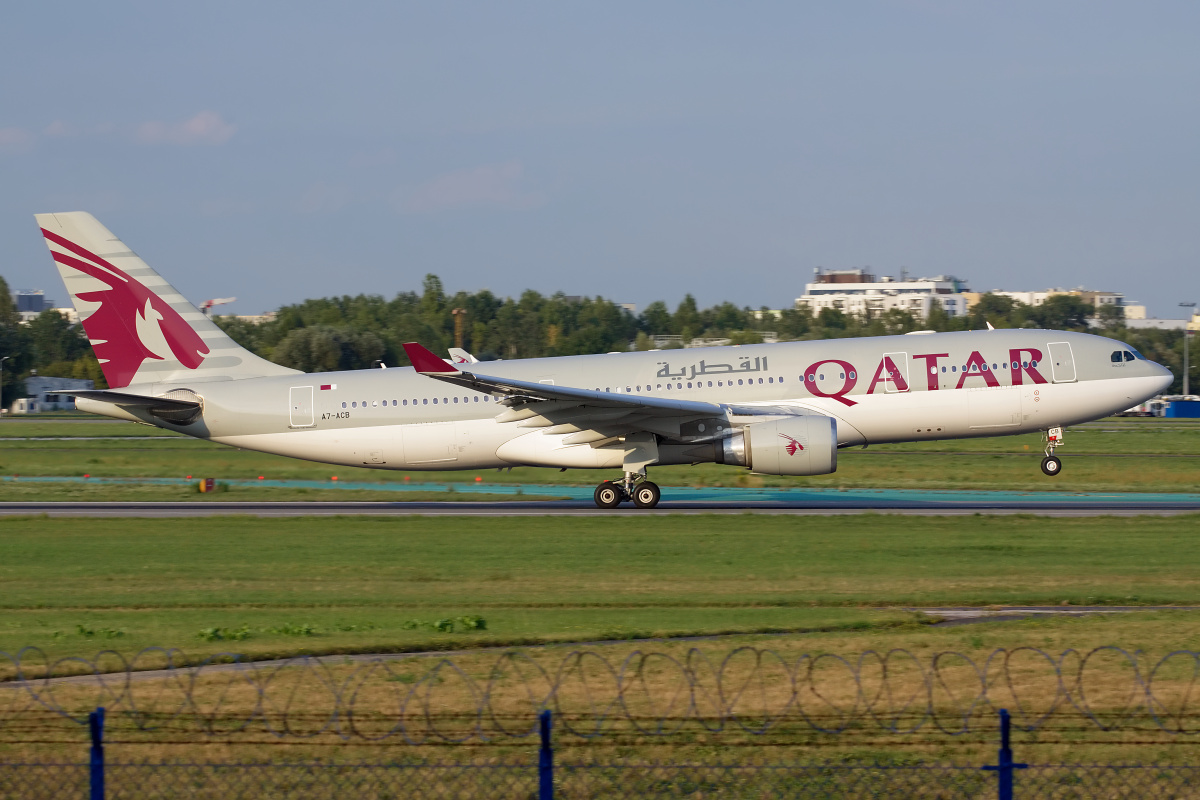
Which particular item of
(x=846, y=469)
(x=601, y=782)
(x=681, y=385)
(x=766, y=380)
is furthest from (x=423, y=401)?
(x=601, y=782)

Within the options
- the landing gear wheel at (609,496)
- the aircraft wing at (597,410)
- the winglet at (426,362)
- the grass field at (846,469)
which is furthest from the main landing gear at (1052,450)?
the winglet at (426,362)

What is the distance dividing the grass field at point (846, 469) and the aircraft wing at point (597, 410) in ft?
25.2

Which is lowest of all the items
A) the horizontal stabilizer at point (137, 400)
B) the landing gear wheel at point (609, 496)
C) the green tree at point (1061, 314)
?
the landing gear wheel at point (609, 496)

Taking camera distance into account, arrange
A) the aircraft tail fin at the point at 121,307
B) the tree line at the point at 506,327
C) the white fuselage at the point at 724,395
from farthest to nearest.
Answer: the tree line at the point at 506,327, the aircraft tail fin at the point at 121,307, the white fuselage at the point at 724,395

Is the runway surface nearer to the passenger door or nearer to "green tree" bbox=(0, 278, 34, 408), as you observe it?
the passenger door

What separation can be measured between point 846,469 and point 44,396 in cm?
10577

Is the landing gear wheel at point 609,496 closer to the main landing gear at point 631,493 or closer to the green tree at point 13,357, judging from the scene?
the main landing gear at point 631,493

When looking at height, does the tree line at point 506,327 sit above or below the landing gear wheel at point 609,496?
above

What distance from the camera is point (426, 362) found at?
27.2 m

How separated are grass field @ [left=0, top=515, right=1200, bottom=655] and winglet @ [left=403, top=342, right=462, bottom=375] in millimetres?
3661

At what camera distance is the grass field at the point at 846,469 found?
1538 inches

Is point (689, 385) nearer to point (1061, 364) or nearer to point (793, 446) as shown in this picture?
point (793, 446)

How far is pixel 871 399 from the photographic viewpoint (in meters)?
30.5

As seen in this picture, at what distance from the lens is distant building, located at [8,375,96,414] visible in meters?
115
